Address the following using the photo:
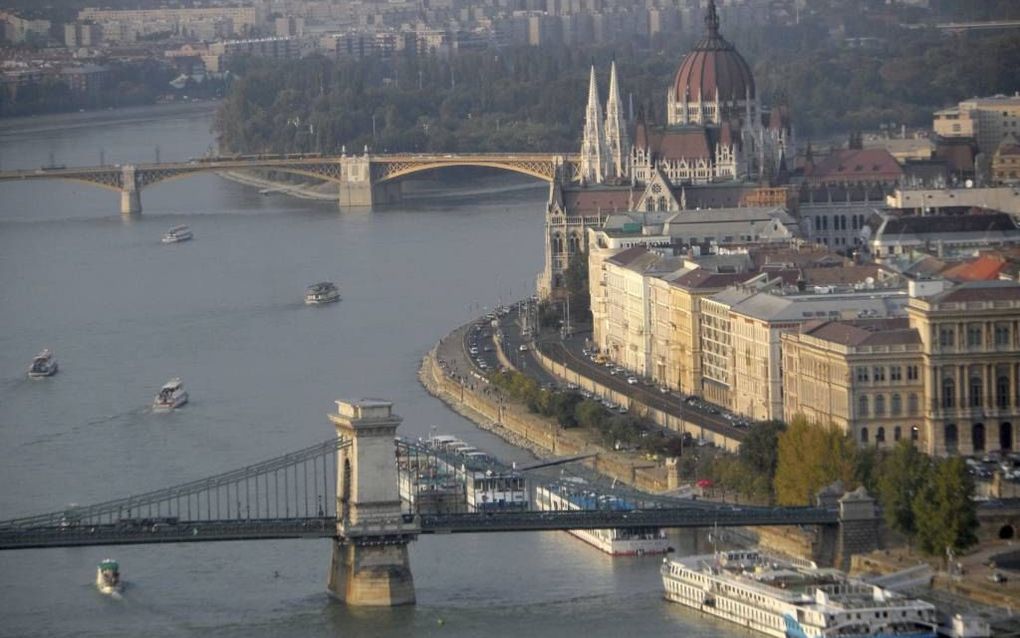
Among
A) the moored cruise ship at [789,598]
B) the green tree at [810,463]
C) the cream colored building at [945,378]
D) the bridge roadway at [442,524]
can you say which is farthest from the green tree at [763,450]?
the moored cruise ship at [789,598]

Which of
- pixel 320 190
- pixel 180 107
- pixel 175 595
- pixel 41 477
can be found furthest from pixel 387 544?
pixel 180 107

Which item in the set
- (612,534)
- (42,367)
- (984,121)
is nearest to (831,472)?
(612,534)

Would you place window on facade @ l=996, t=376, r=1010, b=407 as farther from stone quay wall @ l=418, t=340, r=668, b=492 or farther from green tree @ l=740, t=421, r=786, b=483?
stone quay wall @ l=418, t=340, r=668, b=492

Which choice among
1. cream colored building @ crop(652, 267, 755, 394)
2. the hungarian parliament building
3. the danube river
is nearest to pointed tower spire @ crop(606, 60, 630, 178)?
the hungarian parliament building

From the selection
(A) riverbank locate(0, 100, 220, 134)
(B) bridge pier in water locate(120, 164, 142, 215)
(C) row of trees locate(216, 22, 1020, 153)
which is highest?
(B) bridge pier in water locate(120, 164, 142, 215)

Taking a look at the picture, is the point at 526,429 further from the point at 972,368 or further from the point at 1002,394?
the point at 1002,394
